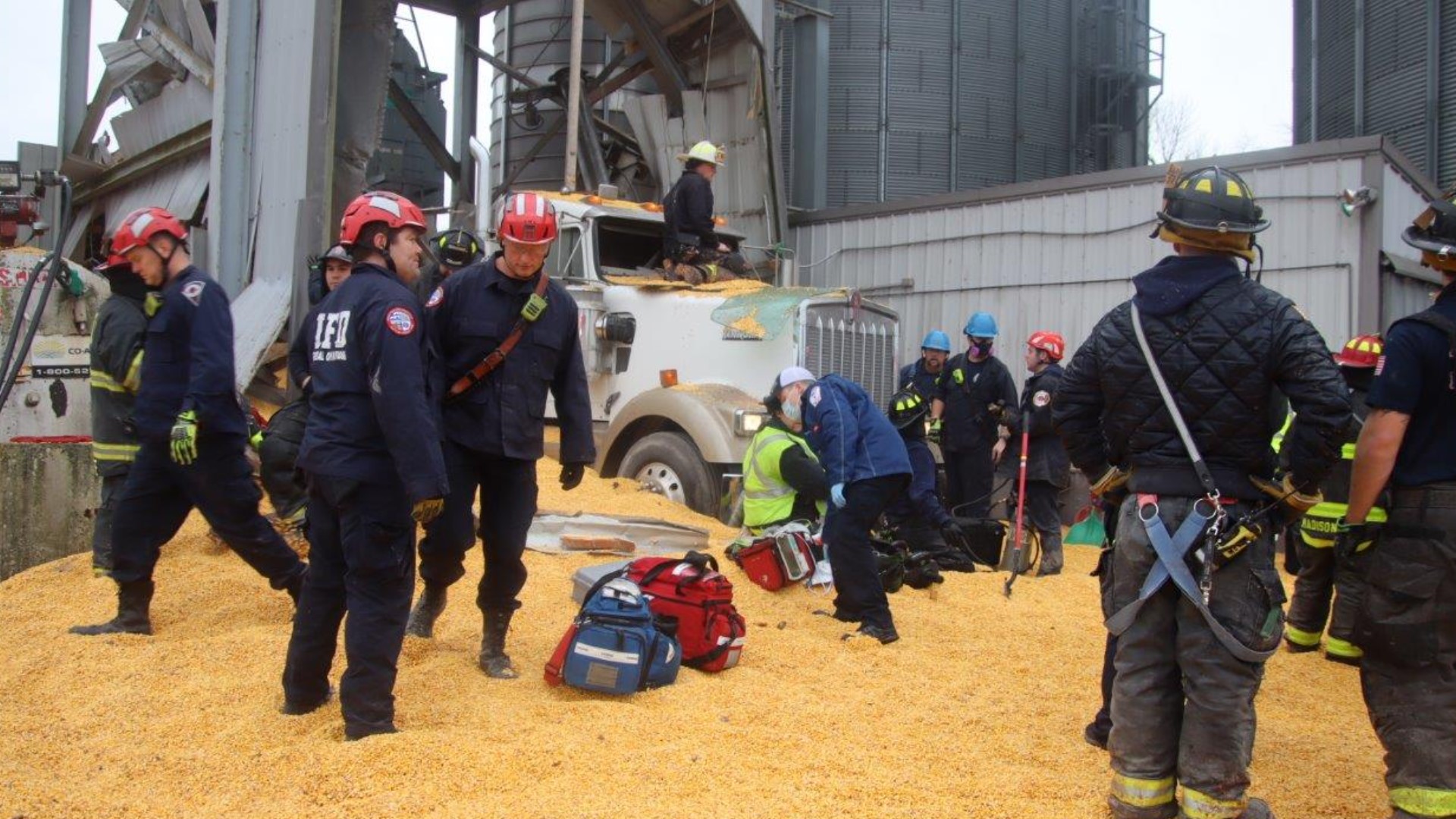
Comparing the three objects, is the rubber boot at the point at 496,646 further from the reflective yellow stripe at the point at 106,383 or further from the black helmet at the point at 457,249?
the black helmet at the point at 457,249

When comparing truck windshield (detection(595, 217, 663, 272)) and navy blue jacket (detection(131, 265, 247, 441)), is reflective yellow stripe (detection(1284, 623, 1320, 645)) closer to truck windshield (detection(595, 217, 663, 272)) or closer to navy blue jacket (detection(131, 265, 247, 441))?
navy blue jacket (detection(131, 265, 247, 441))

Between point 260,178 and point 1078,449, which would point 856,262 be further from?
point 1078,449

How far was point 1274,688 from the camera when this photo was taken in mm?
5828

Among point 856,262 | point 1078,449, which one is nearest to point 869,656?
point 1078,449

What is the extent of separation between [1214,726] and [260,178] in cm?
866

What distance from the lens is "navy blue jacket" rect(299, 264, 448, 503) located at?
4105 mm

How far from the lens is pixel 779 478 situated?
307 inches

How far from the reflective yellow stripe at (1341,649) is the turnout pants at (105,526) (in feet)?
20.7

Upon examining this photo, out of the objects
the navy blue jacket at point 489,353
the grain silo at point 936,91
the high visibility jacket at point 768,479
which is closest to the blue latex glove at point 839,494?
the high visibility jacket at point 768,479

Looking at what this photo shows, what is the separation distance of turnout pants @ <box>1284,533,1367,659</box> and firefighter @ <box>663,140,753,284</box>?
16.6 feet

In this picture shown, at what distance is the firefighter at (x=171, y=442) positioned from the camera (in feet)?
18.1

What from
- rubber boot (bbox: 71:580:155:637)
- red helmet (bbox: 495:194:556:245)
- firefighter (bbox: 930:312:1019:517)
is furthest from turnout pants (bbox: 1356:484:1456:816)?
firefighter (bbox: 930:312:1019:517)

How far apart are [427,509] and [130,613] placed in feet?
7.80

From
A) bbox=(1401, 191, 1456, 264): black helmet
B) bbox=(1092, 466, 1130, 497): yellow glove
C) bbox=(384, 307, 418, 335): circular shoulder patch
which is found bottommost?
bbox=(1092, 466, 1130, 497): yellow glove
